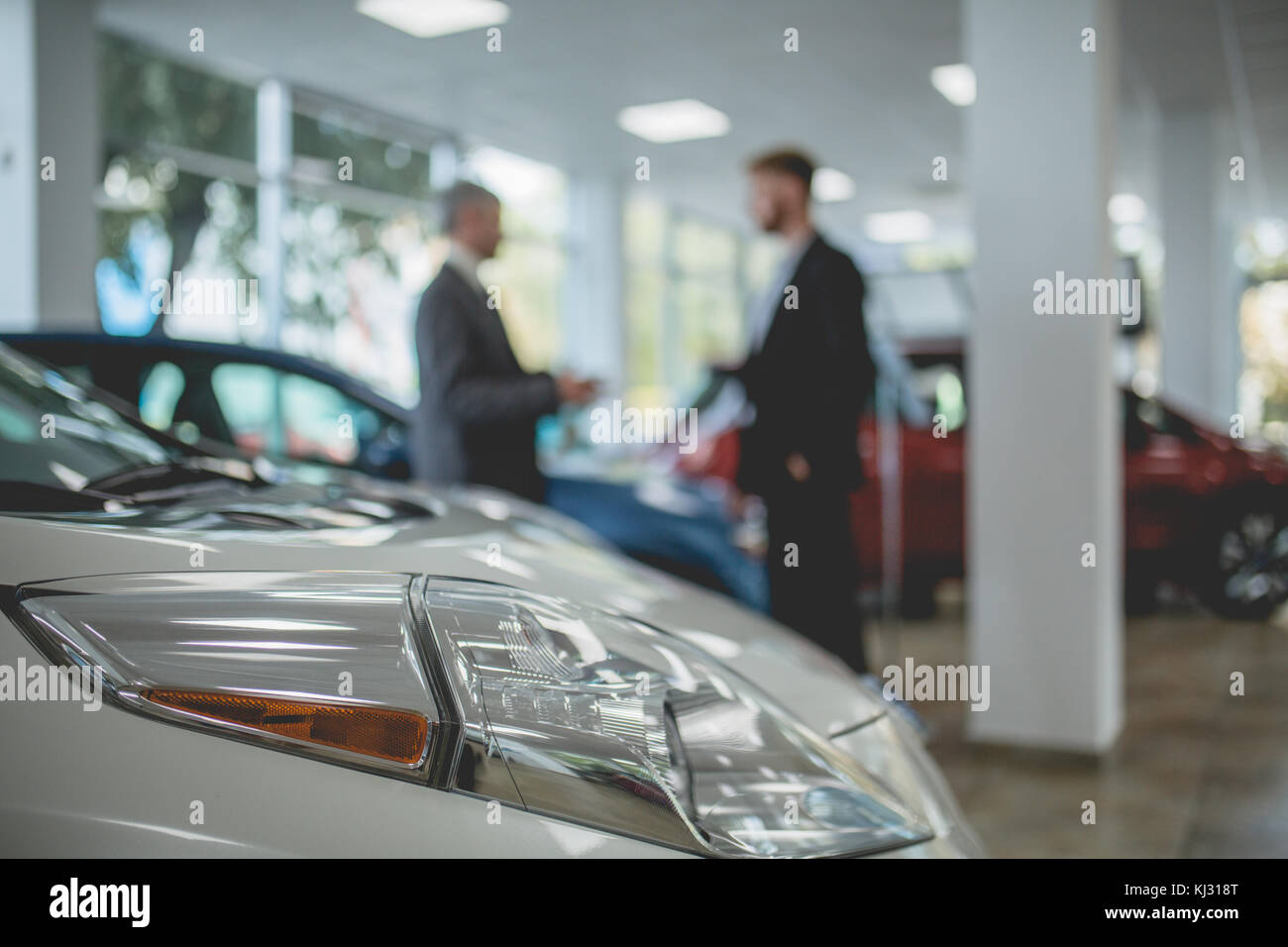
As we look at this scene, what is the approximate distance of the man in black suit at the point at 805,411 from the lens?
11.0 ft

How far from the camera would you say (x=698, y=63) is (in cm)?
785

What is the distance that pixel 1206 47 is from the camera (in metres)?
7.55

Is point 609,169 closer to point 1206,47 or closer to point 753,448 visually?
point 1206,47

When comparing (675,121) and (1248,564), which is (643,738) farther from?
(675,121)

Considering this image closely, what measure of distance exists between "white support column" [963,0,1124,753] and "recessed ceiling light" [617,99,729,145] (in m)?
5.52

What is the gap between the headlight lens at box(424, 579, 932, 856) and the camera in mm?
1050

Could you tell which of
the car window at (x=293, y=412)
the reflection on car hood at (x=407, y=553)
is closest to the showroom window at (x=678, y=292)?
the car window at (x=293, y=412)

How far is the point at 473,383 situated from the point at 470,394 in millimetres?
38

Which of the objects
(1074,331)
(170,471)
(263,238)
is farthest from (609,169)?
(170,471)

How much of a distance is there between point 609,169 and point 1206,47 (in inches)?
248

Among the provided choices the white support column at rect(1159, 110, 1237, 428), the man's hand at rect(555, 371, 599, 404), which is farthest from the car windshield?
the white support column at rect(1159, 110, 1237, 428)

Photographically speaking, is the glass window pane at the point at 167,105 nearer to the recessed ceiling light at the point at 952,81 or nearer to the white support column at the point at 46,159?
the white support column at the point at 46,159
